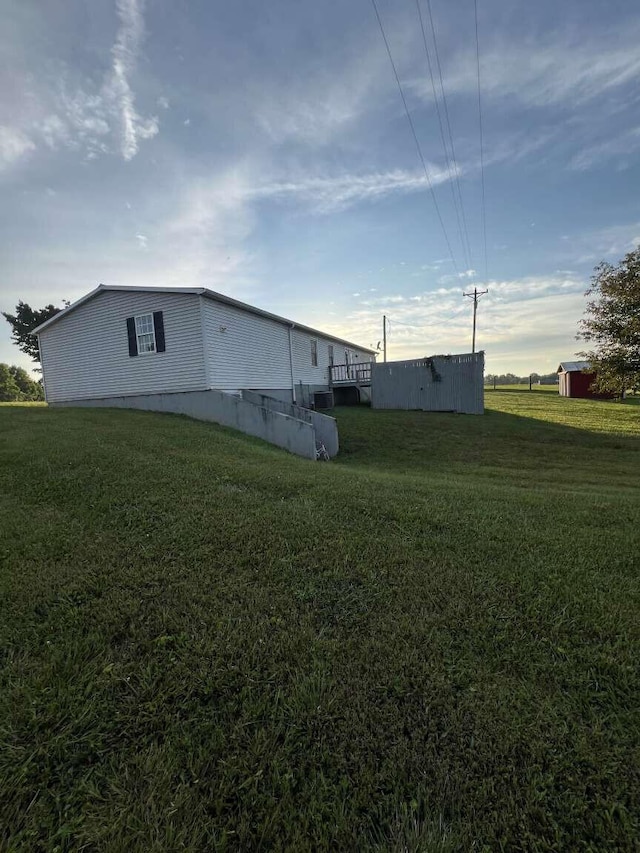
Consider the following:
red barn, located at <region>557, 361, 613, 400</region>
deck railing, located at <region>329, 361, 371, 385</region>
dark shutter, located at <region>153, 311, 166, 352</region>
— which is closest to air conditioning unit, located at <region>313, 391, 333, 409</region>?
deck railing, located at <region>329, 361, 371, 385</region>

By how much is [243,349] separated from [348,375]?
9339 mm

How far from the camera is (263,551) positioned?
3.13 m

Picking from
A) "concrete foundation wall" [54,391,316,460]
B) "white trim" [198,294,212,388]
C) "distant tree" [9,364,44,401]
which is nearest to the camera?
"concrete foundation wall" [54,391,316,460]

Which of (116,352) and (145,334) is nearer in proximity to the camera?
(145,334)

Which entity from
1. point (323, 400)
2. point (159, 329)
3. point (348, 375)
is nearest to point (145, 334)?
point (159, 329)

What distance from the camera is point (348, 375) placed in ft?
70.5

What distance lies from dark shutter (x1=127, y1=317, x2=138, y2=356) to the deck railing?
1094cm

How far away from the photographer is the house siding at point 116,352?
1145cm

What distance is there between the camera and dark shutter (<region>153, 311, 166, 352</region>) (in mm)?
11812

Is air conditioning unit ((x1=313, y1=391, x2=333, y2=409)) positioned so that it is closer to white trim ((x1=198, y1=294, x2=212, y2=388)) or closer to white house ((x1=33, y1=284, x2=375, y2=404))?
white house ((x1=33, y1=284, x2=375, y2=404))

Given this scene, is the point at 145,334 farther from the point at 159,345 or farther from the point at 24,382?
the point at 24,382

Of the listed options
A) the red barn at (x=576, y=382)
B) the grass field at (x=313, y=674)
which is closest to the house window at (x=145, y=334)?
the grass field at (x=313, y=674)

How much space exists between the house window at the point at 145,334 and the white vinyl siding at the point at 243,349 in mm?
2075

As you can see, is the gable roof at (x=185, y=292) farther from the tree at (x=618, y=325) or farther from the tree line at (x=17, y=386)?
the tree line at (x=17, y=386)
